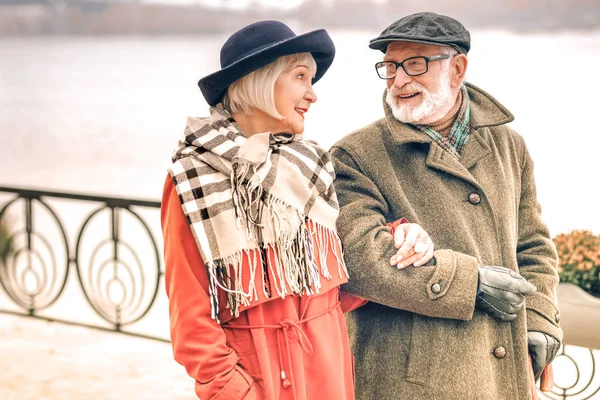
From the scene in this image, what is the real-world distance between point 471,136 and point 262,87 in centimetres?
61

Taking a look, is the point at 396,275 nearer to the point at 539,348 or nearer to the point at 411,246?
the point at 411,246

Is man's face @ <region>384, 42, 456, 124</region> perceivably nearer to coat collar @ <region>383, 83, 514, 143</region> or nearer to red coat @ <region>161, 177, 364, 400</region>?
coat collar @ <region>383, 83, 514, 143</region>

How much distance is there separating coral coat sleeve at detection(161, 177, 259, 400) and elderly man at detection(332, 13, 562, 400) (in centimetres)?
38

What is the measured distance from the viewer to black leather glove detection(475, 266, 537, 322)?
1.55 m

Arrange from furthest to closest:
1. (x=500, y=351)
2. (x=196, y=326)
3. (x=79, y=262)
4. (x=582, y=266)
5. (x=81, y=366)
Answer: (x=79, y=262) → (x=81, y=366) → (x=582, y=266) → (x=500, y=351) → (x=196, y=326)

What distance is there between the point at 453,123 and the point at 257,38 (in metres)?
0.59

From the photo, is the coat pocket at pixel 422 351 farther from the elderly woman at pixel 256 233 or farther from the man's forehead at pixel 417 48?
the man's forehead at pixel 417 48

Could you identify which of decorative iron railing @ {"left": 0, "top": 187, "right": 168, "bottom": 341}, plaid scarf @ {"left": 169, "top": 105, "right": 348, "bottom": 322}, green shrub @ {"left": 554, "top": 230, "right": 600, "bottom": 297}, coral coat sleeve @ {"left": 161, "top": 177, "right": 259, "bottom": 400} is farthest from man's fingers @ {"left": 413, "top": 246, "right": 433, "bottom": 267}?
decorative iron railing @ {"left": 0, "top": 187, "right": 168, "bottom": 341}

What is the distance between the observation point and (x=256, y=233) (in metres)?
1.37

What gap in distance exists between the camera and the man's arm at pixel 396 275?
1531 mm

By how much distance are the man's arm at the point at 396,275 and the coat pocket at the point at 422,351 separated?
48mm

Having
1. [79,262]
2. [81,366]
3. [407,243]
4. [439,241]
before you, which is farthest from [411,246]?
[79,262]

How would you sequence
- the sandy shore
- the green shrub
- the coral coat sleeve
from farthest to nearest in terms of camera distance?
1. the sandy shore
2. the green shrub
3. the coral coat sleeve

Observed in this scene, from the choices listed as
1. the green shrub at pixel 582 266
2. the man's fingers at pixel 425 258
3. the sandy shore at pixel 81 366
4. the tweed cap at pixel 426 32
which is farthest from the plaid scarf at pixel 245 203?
the sandy shore at pixel 81 366
